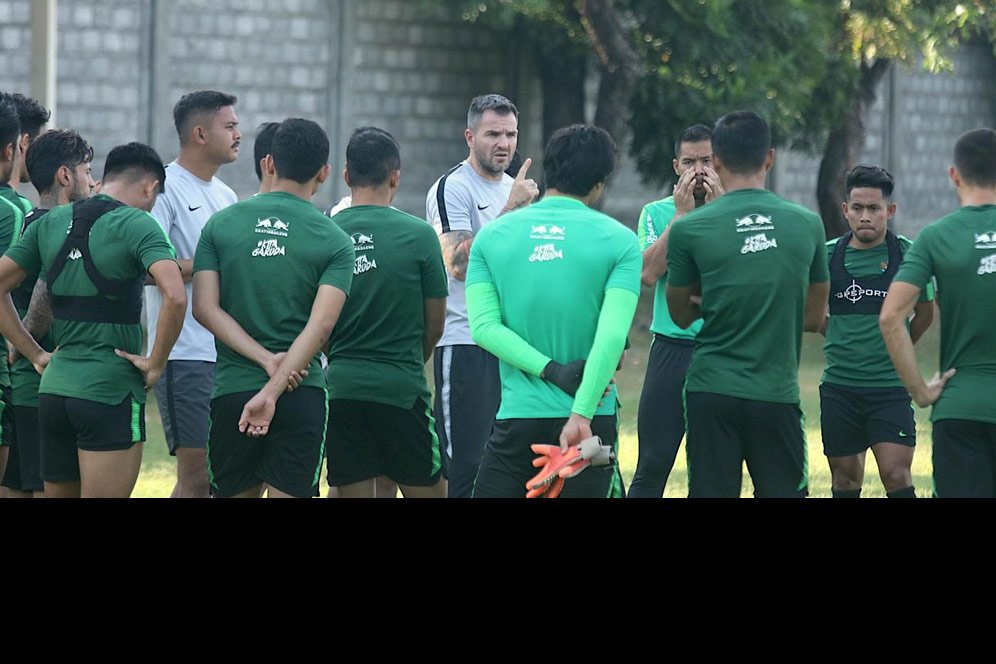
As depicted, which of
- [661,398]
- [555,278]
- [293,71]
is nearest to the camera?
[555,278]

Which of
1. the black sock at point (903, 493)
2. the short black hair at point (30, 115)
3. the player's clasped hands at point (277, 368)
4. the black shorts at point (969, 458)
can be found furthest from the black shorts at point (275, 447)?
the black sock at point (903, 493)

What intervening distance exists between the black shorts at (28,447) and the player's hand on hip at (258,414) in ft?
4.23

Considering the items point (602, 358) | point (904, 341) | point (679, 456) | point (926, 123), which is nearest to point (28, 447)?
point (602, 358)

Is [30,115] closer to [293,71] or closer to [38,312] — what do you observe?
[38,312]

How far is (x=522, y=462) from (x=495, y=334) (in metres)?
0.50

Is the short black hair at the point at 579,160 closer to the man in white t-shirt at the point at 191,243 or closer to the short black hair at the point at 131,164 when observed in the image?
the short black hair at the point at 131,164

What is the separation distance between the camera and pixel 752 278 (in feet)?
19.7

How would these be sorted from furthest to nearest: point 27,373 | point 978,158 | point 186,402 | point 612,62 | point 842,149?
point 842,149
point 612,62
point 186,402
point 27,373
point 978,158

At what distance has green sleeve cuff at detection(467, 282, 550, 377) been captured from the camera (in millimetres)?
5668

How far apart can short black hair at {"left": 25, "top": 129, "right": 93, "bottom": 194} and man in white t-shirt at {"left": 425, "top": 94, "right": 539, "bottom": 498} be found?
178 cm

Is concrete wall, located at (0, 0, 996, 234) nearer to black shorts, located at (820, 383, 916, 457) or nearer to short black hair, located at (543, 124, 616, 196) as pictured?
A: black shorts, located at (820, 383, 916, 457)
